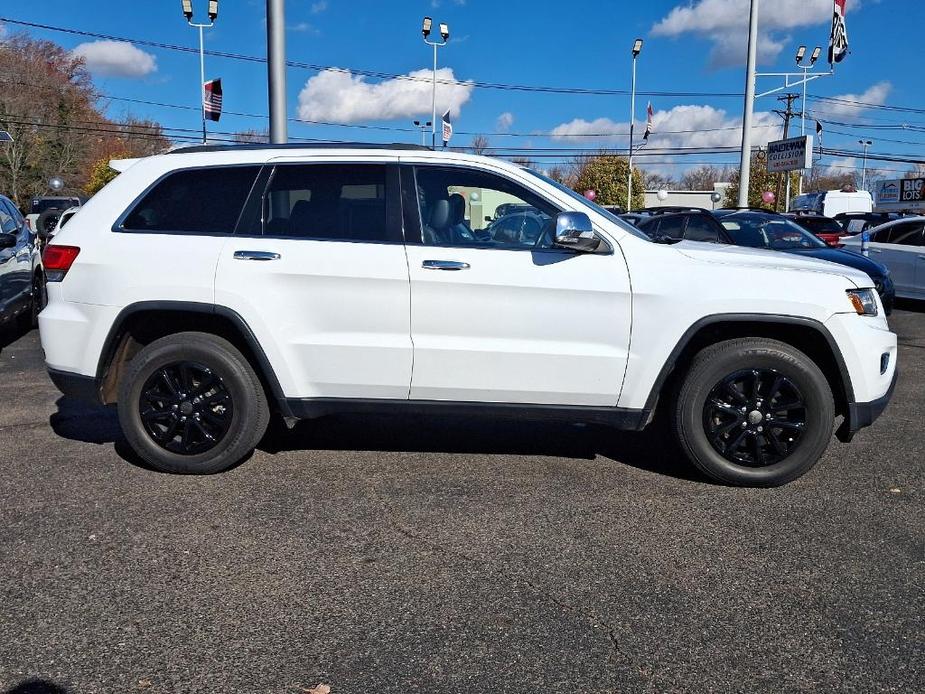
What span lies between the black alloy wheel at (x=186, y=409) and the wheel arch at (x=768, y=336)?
250 cm

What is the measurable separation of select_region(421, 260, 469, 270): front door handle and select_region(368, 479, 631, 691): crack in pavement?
1299 mm

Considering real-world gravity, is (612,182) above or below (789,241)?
above

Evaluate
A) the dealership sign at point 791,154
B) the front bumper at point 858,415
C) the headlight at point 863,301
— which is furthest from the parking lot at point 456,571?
the dealership sign at point 791,154

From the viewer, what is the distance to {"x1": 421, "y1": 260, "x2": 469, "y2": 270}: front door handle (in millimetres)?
4625

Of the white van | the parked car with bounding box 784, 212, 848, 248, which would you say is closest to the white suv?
the parked car with bounding box 784, 212, 848, 248

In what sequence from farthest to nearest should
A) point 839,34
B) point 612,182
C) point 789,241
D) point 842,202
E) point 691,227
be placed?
point 612,182 → point 842,202 → point 839,34 → point 691,227 → point 789,241

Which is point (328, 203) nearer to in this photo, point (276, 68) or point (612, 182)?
point (276, 68)

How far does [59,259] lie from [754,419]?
414 cm

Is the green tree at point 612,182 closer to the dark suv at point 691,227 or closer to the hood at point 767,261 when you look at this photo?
the dark suv at point 691,227

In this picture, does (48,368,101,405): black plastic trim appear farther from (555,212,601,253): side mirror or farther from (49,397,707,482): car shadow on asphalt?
(555,212,601,253): side mirror

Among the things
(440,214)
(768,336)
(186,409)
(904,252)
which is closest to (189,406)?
(186,409)

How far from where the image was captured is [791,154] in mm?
30844

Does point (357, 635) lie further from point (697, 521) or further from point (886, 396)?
point (886, 396)

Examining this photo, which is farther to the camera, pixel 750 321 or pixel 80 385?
pixel 80 385
